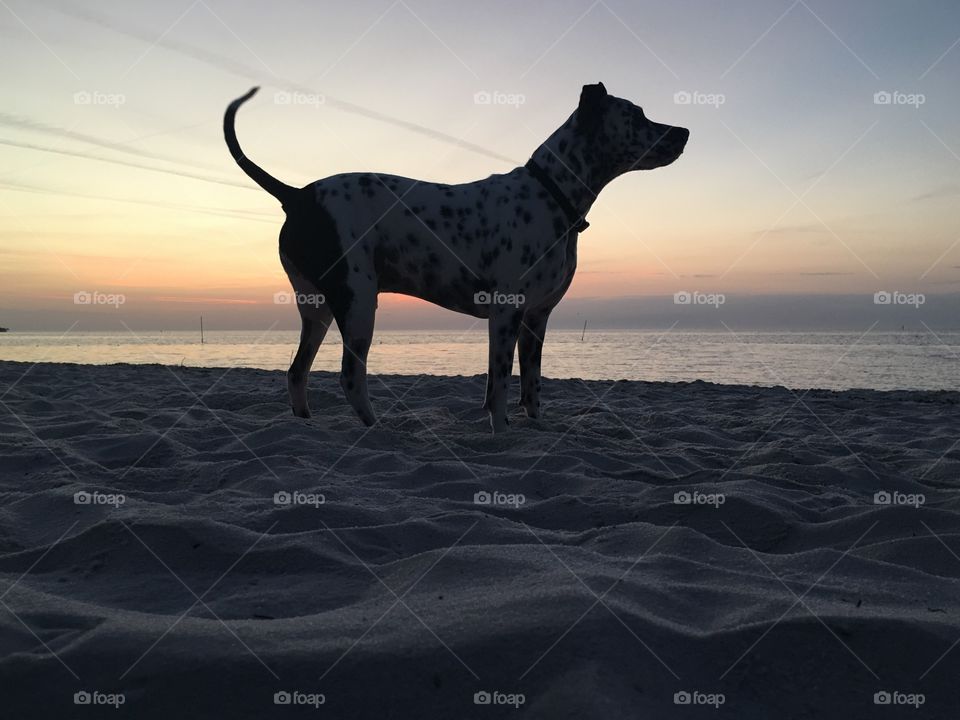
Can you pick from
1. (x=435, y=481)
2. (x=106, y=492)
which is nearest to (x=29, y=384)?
(x=106, y=492)

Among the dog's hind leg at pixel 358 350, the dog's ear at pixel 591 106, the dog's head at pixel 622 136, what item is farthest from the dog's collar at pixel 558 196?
the dog's hind leg at pixel 358 350

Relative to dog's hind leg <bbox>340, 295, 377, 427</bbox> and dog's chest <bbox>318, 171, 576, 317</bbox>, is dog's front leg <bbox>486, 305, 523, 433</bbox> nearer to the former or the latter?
dog's chest <bbox>318, 171, 576, 317</bbox>

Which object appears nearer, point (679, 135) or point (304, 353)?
point (679, 135)

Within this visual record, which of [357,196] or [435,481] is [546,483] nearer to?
[435,481]

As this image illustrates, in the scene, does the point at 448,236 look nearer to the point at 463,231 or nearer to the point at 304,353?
the point at 463,231

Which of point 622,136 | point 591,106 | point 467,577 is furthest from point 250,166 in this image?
point 467,577

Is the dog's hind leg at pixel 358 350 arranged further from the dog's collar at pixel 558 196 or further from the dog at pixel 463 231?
the dog's collar at pixel 558 196

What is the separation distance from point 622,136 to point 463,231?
143cm

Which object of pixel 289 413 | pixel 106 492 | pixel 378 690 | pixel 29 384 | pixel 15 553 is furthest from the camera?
pixel 29 384

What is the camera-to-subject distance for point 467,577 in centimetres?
175

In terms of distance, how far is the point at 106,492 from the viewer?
2.67 meters

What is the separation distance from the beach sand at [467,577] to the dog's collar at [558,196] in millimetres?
1714

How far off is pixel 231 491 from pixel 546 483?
140cm

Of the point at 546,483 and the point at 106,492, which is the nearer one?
the point at 106,492
